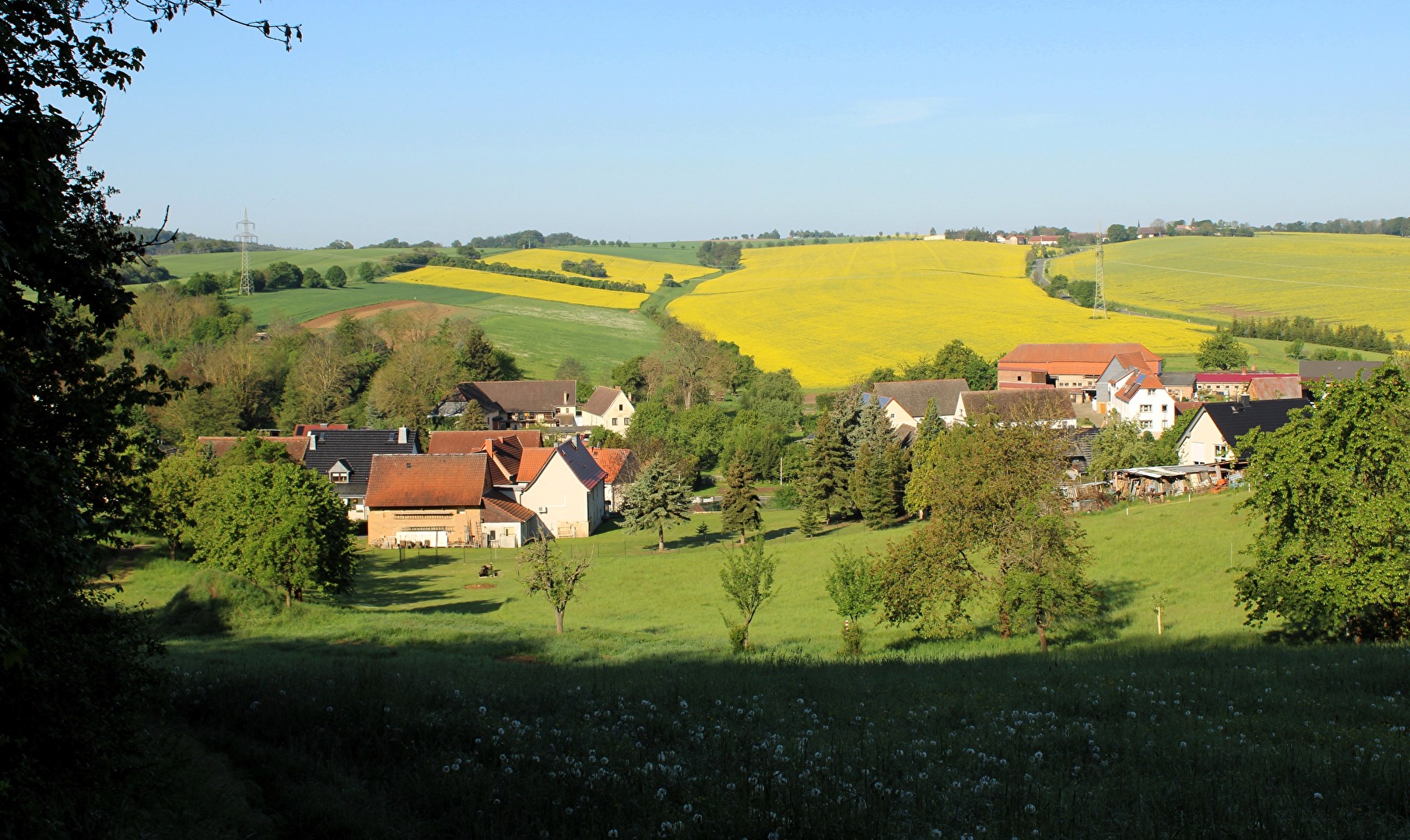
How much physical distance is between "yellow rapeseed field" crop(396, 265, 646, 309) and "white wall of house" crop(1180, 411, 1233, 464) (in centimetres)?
8180

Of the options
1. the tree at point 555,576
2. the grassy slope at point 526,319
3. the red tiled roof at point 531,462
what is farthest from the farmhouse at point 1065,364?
the tree at point 555,576

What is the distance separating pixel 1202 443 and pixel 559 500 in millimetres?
36769

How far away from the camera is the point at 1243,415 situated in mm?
53281

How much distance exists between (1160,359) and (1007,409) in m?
28.3

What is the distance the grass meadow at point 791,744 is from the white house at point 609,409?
63.8m

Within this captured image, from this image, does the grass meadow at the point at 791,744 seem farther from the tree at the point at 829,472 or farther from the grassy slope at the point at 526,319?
the grassy slope at the point at 526,319

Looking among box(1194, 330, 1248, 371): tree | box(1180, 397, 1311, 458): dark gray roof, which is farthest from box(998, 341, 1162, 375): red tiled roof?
box(1180, 397, 1311, 458): dark gray roof

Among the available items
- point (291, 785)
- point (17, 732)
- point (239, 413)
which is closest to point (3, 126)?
point (17, 732)

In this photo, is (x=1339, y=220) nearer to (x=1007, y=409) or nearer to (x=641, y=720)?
(x=1007, y=409)

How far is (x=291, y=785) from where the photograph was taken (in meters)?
7.58

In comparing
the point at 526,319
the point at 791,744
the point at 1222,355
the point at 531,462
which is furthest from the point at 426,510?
the point at 1222,355

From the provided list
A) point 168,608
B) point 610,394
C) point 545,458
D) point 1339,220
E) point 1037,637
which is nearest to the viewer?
point 1037,637

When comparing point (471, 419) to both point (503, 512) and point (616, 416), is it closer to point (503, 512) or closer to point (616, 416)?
point (616, 416)

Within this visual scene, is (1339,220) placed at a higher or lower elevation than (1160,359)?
higher
